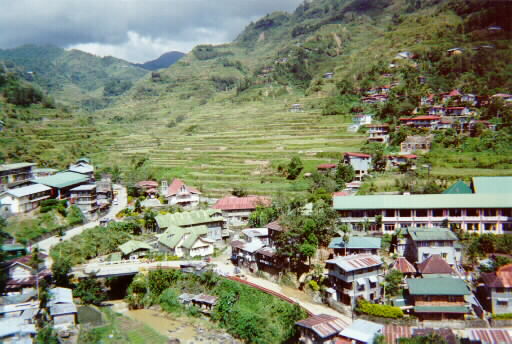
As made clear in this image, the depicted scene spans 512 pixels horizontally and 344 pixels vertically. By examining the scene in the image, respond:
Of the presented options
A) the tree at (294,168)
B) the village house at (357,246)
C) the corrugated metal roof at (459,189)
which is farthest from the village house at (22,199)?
the corrugated metal roof at (459,189)

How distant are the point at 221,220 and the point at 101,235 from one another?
10.5m

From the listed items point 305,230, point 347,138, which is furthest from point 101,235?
point 347,138

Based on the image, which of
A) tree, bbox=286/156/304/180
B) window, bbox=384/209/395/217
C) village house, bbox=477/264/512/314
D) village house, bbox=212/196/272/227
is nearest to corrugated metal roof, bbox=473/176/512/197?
window, bbox=384/209/395/217

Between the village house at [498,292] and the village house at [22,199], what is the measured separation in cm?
3624

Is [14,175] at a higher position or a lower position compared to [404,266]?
higher

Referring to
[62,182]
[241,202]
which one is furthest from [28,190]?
[241,202]

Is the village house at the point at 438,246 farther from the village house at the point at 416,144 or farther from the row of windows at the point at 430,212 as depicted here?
the village house at the point at 416,144

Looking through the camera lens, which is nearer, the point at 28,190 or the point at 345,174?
the point at 28,190

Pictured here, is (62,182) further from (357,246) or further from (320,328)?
(320,328)

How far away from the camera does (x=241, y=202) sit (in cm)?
3741

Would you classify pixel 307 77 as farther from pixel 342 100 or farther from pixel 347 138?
pixel 347 138

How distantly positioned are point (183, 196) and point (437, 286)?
2706cm

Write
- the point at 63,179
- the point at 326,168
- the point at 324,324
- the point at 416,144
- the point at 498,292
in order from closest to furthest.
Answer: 1. the point at 324,324
2. the point at 498,292
3. the point at 326,168
4. the point at 63,179
5. the point at 416,144

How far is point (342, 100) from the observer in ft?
203
